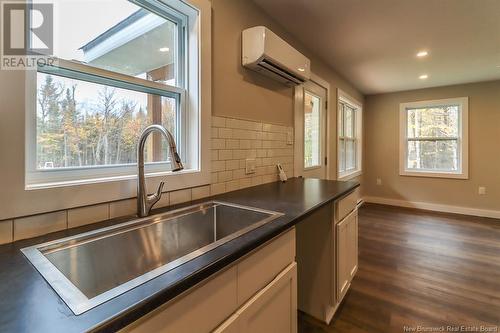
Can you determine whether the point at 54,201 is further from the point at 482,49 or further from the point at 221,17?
the point at 482,49

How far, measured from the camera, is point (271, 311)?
3.14 ft

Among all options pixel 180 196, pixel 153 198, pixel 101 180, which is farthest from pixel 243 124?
pixel 101 180

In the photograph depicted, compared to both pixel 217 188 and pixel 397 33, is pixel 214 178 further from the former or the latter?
pixel 397 33

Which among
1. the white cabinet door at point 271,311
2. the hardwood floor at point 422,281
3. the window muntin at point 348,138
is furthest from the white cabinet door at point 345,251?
the window muntin at point 348,138

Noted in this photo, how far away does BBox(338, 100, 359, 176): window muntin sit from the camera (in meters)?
3.99

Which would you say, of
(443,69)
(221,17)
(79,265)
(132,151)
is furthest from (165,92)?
(443,69)

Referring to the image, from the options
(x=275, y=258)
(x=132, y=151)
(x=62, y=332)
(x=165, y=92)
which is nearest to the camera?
(x=62, y=332)

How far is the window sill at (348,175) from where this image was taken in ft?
12.3

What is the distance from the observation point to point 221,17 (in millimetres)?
1620

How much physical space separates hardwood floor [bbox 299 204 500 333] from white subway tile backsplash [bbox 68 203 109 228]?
4.47 feet

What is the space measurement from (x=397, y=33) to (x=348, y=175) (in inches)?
89.1

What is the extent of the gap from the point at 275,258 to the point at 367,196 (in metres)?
4.82

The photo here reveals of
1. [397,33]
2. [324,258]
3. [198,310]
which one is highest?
[397,33]

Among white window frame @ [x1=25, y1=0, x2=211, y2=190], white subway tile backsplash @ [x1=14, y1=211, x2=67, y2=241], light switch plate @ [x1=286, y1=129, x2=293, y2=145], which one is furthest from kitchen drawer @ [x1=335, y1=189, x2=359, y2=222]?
white subway tile backsplash @ [x1=14, y1=211, x2=67, y2=241]
